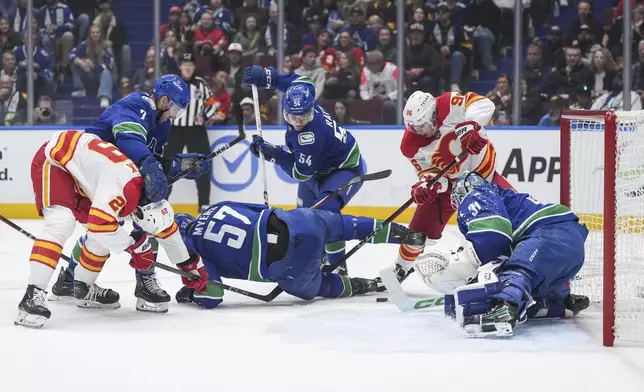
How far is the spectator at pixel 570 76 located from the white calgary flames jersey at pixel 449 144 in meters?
3.05

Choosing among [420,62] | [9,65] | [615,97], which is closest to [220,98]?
[420,62]

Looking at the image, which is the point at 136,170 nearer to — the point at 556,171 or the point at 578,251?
the point at 578,251

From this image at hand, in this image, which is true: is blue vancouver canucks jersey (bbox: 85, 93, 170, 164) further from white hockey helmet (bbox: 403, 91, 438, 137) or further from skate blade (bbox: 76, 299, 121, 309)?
white hockey helmet (bbox: 403, 91, 438, 137)

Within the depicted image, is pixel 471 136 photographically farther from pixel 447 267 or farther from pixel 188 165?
pixel 188 165

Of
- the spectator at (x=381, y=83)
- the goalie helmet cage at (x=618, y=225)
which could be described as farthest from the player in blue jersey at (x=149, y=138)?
the spectator at (x=381, y=83)

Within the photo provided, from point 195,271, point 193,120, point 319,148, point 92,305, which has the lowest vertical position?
point 92,305

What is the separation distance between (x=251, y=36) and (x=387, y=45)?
113 centimetres

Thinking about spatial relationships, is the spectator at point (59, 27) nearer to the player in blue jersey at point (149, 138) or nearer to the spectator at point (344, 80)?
the spectator at point (344, 80)

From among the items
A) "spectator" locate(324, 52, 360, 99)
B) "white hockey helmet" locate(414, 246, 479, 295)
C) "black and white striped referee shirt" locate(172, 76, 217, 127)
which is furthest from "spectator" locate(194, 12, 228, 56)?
"white hockey helmet" locate(414, 246, 479, 295)

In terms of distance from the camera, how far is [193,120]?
8328 millimetres

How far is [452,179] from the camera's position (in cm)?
497

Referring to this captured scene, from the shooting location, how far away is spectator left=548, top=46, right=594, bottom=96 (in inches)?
308

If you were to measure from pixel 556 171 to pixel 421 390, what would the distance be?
489 centimetres

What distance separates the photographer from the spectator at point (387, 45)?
26.5 ft
